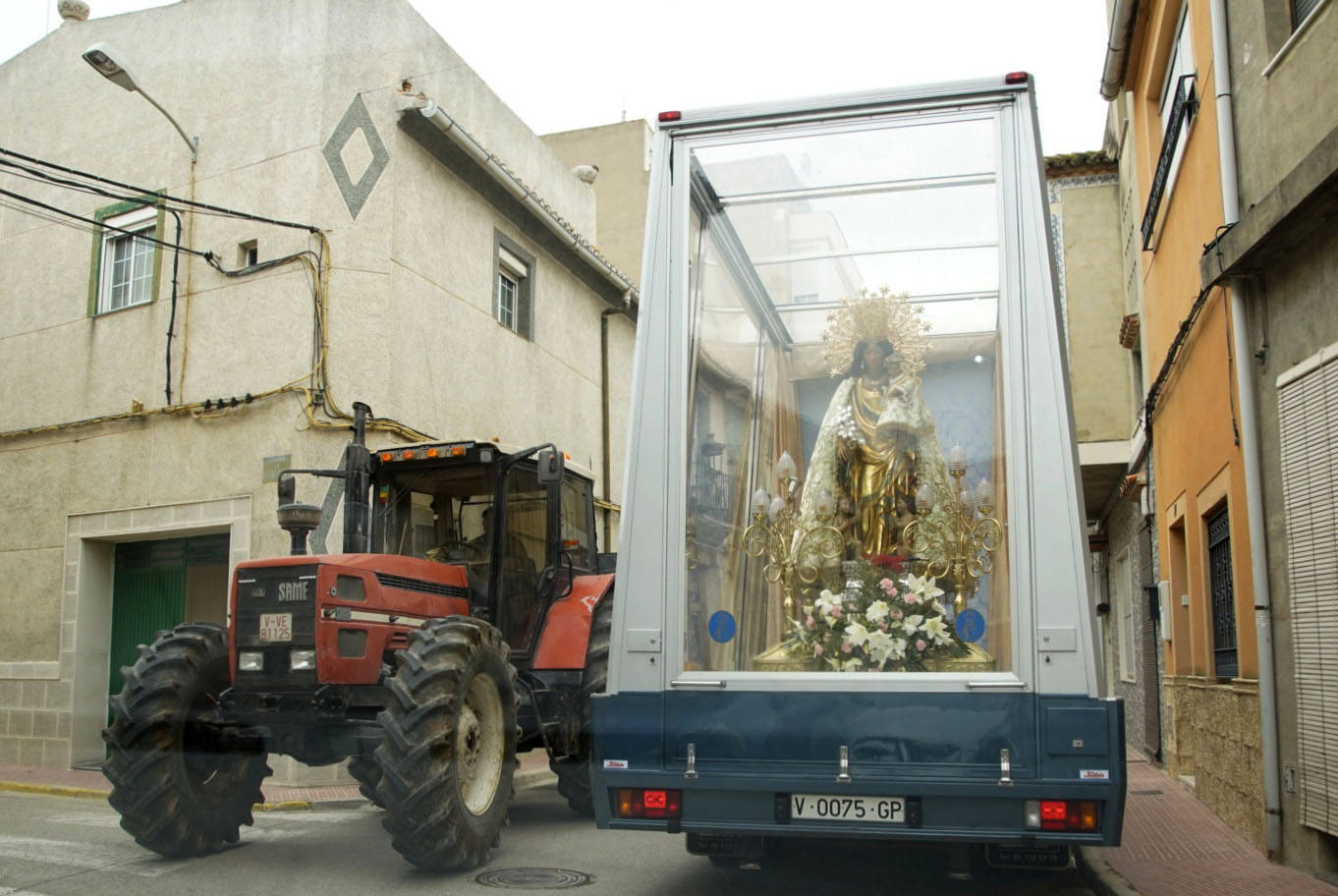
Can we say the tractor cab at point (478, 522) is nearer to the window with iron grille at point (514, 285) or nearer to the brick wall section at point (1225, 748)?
the brick wall section at point (1225, 748)

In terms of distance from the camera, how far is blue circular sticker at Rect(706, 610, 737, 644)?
534cm

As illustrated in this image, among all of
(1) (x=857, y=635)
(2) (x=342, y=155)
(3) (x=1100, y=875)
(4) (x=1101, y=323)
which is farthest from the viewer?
(4) (x=1101, y=323)

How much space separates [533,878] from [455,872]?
1.54 feet

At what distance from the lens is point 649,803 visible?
5102 millimetres

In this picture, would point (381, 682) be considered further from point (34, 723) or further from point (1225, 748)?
point (34, 723)

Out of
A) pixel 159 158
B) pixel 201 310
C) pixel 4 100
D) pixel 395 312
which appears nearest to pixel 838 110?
pixel 395 312

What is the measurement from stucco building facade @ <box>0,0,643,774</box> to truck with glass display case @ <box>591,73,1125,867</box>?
7.12 metres

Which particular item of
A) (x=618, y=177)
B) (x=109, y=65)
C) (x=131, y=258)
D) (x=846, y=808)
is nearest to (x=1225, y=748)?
(x=846, y=808)

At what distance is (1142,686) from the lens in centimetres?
1558

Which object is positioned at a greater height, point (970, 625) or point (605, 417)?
point (605, 417)

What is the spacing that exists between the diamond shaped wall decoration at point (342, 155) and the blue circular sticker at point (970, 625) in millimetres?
9429

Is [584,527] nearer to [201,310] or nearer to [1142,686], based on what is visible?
[201,310]

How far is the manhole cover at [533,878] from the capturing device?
251 inches

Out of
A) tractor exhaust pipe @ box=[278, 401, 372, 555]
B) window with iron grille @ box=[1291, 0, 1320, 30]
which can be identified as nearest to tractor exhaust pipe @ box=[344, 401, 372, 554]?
tractor exhaust pipe @ box=[278, 401, 372, 555]
